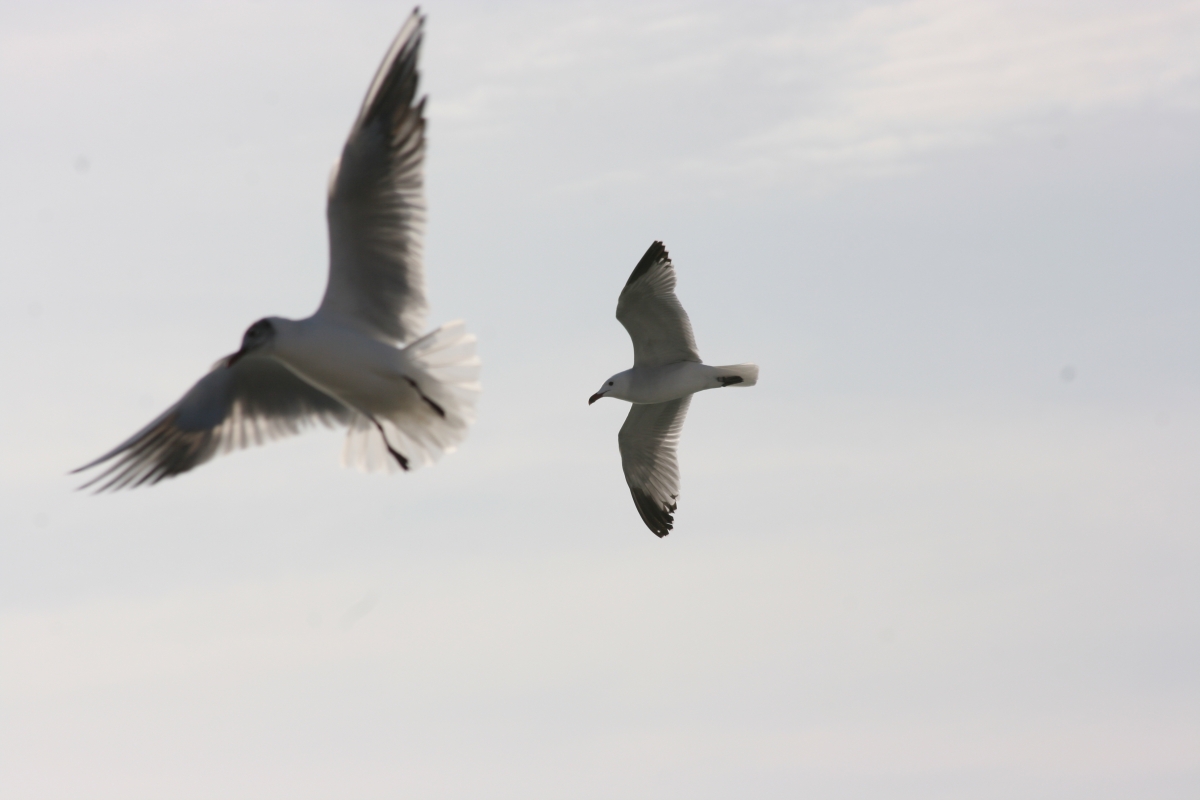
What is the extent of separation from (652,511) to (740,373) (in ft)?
6.95

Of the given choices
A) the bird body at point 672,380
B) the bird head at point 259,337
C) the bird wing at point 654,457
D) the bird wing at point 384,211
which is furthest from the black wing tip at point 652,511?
the bird head at point 259,337

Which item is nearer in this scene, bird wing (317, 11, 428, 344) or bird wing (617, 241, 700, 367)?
bird wing (317, 11, 428, 344)

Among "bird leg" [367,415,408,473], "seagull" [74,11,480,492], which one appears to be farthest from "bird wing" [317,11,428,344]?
"bird leg" [367,415,408,473]

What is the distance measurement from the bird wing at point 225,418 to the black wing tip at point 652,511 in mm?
4984

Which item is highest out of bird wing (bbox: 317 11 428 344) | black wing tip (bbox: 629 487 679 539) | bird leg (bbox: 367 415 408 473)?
black wing tip (bbox: 629 487 679 539)

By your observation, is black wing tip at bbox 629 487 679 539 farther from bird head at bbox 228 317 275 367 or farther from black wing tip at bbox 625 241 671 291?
bird head at bbox 228 317 275 367

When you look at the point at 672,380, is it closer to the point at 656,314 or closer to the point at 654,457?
the point at 656,314

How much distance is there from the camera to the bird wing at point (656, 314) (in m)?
13.7

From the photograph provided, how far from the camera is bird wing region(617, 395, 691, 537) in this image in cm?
1487

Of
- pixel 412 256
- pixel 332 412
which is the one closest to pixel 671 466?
pixel 332 412

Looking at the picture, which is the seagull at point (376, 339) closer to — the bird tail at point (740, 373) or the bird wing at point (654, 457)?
the bird tail at point (740, 373)

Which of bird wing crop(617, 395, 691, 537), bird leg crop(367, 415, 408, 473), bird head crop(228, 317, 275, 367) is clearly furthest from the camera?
bird wing crop(617, 395, 691, 537)

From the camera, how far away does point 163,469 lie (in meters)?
10.1

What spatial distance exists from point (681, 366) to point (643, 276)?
0.87 m
